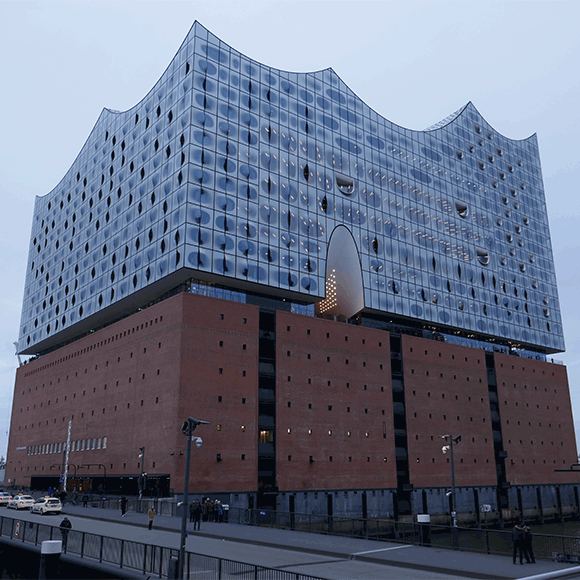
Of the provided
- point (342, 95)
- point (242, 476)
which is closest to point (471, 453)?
point (242, 476)

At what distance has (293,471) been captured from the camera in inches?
2149

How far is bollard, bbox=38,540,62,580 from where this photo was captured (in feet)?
63.3

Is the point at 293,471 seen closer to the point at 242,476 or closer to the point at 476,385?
the point at 242,476

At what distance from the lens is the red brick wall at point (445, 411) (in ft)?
219

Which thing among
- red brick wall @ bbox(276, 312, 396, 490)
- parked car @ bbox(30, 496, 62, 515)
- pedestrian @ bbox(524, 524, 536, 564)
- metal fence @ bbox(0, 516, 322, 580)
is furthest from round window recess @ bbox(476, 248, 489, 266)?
metal fence @ bbox(0, 516, 322, 580)

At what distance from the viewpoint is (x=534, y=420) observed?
266 ft

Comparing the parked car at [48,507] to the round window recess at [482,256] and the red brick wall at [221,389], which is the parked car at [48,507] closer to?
the red brick wall at [221,389]

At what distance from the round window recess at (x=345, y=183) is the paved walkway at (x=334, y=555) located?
44.7 meters

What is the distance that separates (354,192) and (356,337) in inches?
726

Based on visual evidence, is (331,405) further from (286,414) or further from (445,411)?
(445,411)

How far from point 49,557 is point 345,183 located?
5725 cm

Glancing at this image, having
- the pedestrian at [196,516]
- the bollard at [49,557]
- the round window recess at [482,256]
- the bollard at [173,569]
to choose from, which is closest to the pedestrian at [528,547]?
the bollard at [173,569]

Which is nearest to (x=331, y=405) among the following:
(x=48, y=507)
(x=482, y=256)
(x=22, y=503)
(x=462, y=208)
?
(x=48, y=507)

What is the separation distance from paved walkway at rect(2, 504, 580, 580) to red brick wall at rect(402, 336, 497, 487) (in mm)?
36610
